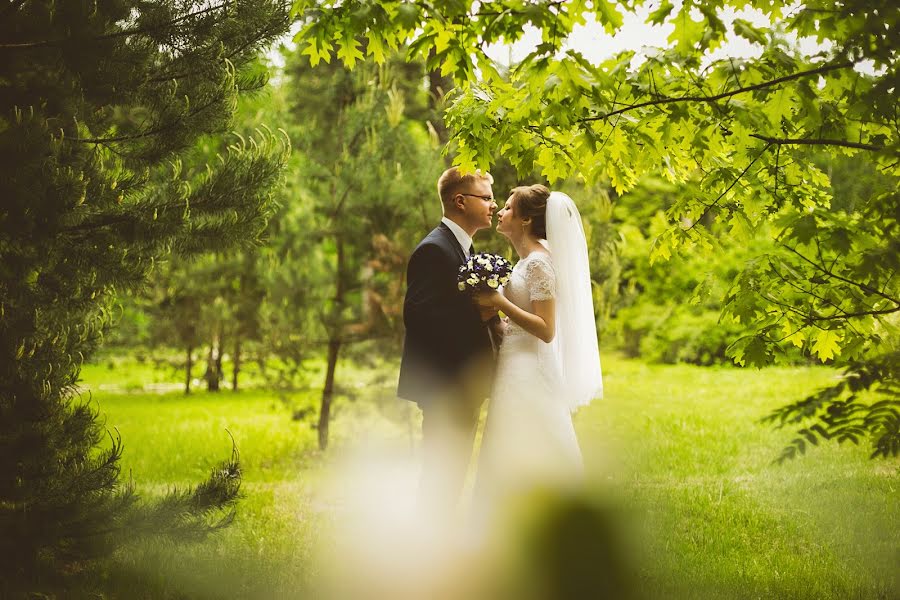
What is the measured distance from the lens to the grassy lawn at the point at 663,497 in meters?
4.34

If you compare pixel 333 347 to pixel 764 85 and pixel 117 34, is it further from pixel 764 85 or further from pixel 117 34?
pixel 764 85

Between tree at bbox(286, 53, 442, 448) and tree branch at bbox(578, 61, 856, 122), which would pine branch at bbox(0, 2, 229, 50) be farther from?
tree at bbox(286, 53, 442, 448)

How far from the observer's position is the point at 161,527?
4086mm

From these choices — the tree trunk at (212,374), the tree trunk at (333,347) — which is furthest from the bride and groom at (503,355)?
the tree trunk at (212,374)

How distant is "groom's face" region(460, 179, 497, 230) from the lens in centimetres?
438

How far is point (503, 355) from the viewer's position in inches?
172

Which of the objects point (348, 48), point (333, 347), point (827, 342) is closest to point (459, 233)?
point (348, 48)

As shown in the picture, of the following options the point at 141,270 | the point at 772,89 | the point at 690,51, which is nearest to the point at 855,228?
the point at 772,89

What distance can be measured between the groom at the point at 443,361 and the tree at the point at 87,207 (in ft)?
3.62

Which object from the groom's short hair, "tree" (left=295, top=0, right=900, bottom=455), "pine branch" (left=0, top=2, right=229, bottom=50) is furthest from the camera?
the groom's short hair

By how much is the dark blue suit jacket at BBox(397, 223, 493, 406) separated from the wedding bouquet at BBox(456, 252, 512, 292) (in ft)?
0.63

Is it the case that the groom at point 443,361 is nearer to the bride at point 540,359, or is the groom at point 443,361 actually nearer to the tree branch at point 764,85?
the bride at point 540,359

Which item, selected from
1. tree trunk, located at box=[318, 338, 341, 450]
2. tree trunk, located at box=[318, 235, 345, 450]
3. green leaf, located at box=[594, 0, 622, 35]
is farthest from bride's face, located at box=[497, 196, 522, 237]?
tree trunk, located at box=[318, 338, 341, 450]

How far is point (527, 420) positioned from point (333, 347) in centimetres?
474
